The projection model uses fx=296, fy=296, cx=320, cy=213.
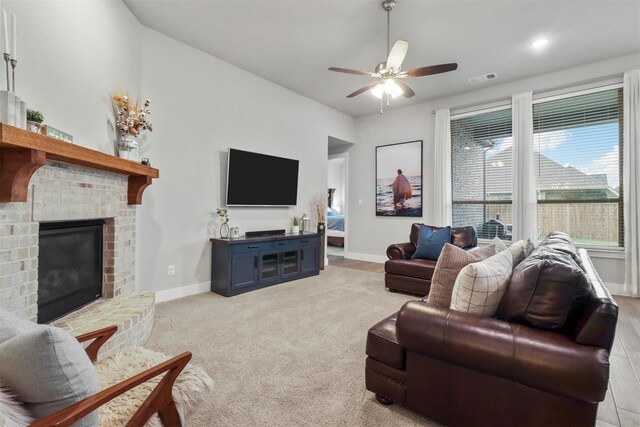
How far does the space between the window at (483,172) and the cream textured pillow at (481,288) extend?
3.92 metres

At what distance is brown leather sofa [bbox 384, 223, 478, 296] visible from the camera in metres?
3.73

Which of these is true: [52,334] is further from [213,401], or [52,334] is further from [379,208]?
[379,208]

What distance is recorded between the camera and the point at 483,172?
505 cm

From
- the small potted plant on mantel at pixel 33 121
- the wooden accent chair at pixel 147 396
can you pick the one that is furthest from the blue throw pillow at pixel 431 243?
the small potted plant on mantel at pixel 33 121

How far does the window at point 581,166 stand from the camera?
402cm

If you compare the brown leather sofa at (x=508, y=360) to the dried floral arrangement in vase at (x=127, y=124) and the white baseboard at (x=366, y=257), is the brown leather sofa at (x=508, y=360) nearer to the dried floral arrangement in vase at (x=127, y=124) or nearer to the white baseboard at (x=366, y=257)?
the dried floral arrangement in vase at (x=127, y=124)

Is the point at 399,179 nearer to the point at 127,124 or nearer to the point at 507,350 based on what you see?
the point at 127,124

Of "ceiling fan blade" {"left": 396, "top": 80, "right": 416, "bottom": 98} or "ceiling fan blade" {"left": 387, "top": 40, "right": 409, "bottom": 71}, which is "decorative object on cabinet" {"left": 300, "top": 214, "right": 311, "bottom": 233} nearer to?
"ceiling fan blade" {"left": 396, "top": 80, "right": 416, "bottom": 98}

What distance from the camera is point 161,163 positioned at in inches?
136

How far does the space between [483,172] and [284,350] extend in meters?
4.48

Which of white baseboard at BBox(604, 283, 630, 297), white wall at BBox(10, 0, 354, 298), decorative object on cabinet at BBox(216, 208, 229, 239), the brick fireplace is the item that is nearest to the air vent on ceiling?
white wall at BBox(10, 0, 354, 298)

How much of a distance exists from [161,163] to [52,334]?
3.03 m

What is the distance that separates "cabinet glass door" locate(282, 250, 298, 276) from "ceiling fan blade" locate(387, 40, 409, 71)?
2836mm

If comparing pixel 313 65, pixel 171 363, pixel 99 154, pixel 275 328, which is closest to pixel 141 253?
pixel 99 154
